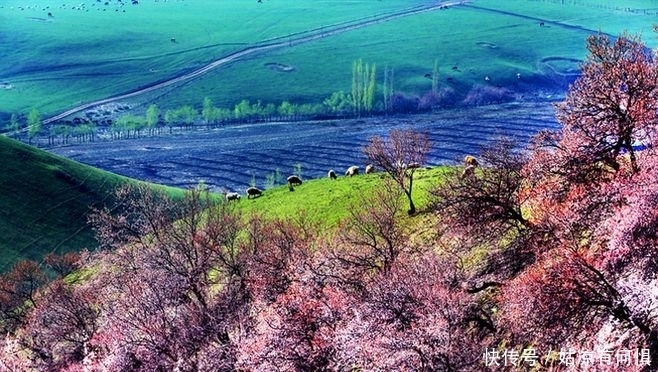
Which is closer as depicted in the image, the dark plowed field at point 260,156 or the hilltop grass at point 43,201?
the hilltop grass at point 43,201

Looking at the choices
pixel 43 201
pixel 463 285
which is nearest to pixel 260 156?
pixel 43 201

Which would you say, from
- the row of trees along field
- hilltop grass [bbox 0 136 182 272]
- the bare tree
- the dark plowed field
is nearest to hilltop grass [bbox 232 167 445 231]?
the bare tree

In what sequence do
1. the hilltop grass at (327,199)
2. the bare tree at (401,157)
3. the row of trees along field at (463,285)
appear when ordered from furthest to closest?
the hilltop grass at (327,199)
the bare tree at (401,157)
the row of trees along field at (463,285)

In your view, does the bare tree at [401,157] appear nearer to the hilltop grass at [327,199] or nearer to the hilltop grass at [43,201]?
the hilltop grass at [327,199]


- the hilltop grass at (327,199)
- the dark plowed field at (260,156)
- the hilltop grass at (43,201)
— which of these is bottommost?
the dark plowed field at (260,156)

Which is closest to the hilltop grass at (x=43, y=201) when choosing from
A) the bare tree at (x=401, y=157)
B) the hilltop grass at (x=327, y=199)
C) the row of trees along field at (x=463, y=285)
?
the hilltop grass at (x=327, y=199)

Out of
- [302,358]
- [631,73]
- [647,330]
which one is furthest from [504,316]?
[631,73]

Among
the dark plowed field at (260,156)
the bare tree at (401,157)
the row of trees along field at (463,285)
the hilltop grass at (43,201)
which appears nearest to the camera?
the row of trees along field at (463,285)
